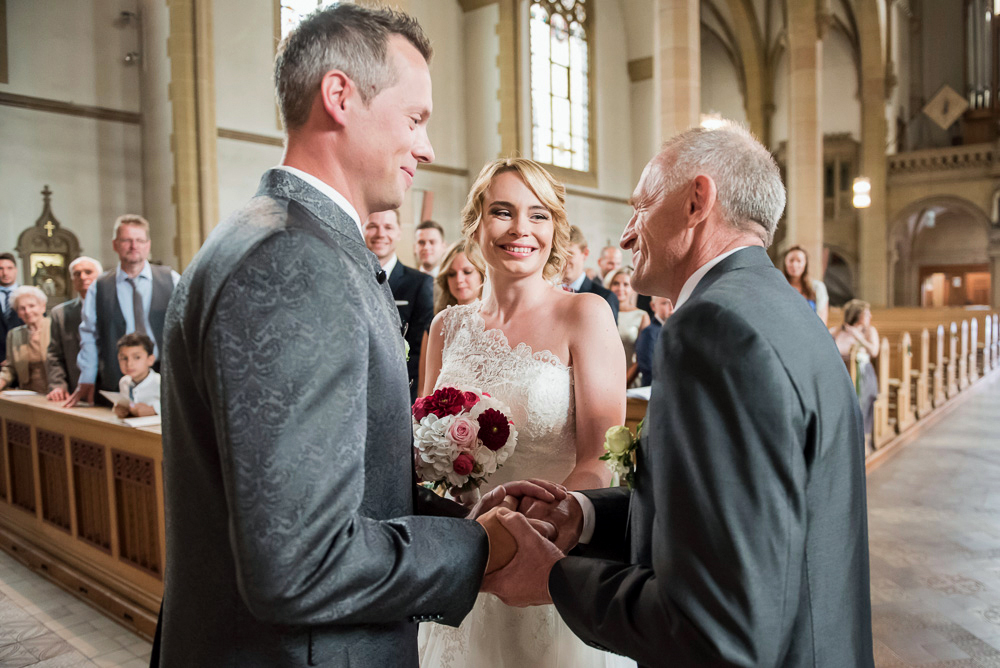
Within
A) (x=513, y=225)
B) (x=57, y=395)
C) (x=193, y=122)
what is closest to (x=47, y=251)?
(x=193, y=122)

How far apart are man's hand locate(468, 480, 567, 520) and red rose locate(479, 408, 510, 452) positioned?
0.29m

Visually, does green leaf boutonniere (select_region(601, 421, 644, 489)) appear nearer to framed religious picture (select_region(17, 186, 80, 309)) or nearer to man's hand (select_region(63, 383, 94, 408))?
man's hand (select_region(63, 383, 94, 408))

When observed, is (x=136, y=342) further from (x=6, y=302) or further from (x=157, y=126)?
(x=157, y=126)

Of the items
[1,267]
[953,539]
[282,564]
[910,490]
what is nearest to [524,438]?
[282,564]

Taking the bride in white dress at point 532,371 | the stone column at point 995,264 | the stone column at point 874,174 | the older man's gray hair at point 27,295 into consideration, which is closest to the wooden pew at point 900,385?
the bride in white dress at point 532,371

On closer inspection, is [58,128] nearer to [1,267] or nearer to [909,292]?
[1,267]

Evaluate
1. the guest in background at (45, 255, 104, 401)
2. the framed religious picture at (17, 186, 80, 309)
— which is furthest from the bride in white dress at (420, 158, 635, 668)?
the framed religious picture at (17, 186, 80, 309)

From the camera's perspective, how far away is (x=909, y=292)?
24.1 metres

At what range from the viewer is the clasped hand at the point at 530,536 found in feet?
4.12

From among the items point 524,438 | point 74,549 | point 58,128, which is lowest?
point 74,549

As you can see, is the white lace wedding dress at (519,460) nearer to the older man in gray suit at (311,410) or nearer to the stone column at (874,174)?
the older man in gray suit at (311,410)

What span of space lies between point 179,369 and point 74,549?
372cm

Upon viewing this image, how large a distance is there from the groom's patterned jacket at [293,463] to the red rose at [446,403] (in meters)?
0.62

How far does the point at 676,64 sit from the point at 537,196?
683cm
